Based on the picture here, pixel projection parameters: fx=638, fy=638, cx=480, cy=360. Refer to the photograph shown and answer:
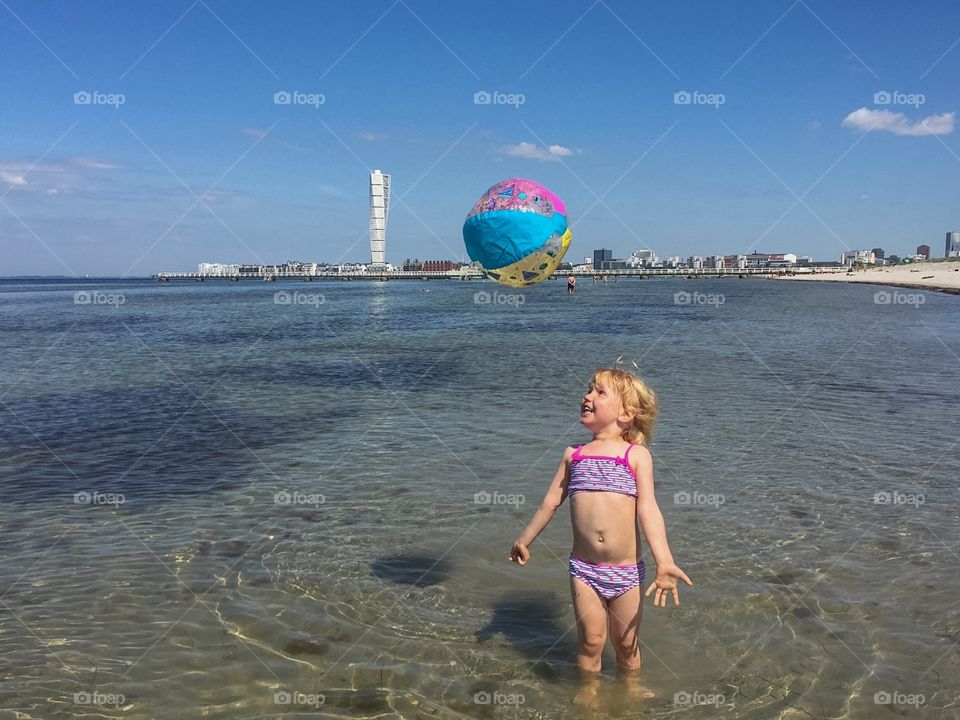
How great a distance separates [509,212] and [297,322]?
39.4 m

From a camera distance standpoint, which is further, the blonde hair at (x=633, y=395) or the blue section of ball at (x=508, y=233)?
the blue section of ball at (x=508, y=233)

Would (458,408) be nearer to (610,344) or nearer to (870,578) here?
(870,578)

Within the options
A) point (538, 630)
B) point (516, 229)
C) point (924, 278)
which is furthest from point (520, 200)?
point (924, 278)

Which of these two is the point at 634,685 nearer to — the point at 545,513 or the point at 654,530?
the point at 654,530

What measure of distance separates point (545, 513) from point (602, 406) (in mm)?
858

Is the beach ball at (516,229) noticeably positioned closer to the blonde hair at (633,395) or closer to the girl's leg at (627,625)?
the blonde hair at (633,395)

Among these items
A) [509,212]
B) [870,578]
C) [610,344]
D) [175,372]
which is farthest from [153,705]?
[610,344]

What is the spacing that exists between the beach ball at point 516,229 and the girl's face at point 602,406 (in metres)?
4.85

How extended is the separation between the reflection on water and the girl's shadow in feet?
0.08

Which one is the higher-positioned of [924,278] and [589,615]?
[924,278]

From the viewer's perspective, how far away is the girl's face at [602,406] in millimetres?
4449

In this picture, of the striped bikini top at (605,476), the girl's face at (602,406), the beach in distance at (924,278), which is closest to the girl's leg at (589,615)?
the striped bikini top at (605,476)

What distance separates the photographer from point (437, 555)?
22.2 ft

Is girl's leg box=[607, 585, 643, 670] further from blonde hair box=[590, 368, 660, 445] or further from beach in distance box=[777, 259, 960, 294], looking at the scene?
beach in distance box=[777, 259, 960, 294]
